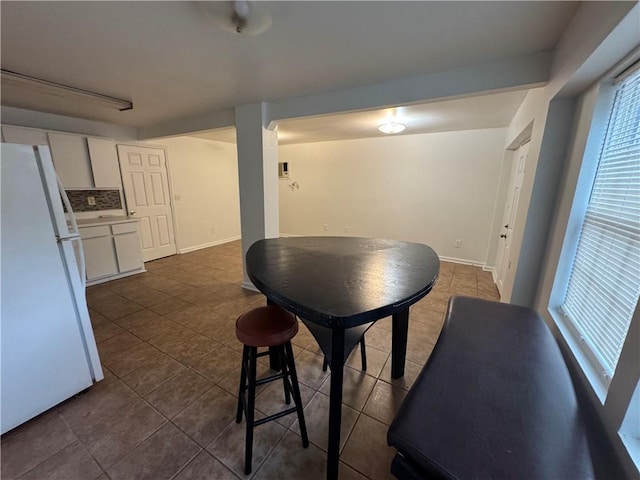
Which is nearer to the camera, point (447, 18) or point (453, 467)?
point (453, 467)

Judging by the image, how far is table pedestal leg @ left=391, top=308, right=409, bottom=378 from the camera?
181 cm

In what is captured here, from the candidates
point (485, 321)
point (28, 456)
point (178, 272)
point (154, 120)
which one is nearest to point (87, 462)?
point (28, 456)

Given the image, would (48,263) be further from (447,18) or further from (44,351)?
(447,18)

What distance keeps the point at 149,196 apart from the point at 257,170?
269cm

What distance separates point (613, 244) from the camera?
111cm

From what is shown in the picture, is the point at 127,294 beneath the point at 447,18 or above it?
beneath

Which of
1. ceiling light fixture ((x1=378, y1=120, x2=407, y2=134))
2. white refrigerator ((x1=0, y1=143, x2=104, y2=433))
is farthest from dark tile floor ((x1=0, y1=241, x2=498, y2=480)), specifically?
ceiling light fixture ((x1=378, y1=120, x2=407, y2=134))

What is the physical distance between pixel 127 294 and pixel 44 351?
6.22 ft

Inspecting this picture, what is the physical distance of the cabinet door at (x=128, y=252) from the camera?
3.70 metres

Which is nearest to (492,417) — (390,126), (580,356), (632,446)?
(632,446)

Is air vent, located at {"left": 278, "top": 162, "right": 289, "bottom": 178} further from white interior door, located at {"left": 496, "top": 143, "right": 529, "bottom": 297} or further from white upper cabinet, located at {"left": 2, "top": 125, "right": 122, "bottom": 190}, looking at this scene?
white interior door, located at {"left": 496, "top": 143, "right": 529, "bottom": 297}

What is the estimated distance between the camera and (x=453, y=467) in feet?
2.13

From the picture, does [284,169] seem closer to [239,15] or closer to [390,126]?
[390,126]

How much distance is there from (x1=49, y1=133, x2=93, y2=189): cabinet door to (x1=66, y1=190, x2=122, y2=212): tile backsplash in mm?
134
